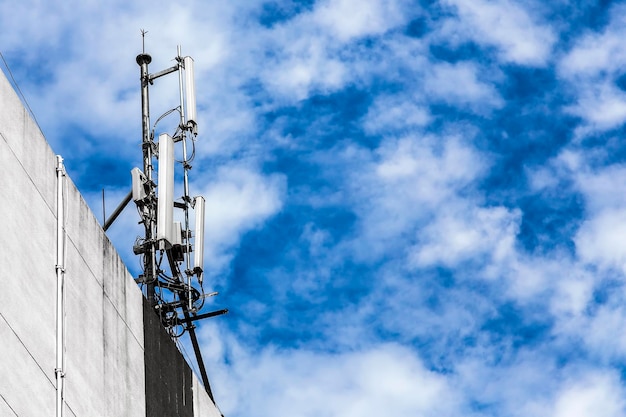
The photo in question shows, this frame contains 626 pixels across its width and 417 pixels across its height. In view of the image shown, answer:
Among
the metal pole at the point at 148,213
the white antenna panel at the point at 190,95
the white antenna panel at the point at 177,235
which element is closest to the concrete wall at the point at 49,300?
the metal pole at the point at 148,213

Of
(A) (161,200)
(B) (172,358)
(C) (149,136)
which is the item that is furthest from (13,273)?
(C) (149,136)

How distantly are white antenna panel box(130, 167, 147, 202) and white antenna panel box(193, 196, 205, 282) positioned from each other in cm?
229

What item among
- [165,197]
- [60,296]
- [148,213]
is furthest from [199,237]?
[60,296]

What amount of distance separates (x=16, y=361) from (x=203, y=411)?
10.9 meters

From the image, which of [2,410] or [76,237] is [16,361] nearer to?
[2,410]

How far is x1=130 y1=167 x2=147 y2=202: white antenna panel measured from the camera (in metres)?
29.5

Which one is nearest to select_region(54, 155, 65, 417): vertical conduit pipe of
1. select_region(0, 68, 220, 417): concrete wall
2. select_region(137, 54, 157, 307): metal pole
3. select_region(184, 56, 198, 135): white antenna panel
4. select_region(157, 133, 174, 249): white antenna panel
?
select_region(0, 68, 220, 417): concrete wall

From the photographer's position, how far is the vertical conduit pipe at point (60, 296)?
19297 mm

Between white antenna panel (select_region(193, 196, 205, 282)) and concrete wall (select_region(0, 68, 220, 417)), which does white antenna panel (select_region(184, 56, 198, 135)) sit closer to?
white antenna panel (select_region(193, 196, 205, 282))

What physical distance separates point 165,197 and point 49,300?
30.5 ft

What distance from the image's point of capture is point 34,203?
1972 centimetres

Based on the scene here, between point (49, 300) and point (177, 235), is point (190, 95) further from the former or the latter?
point (49, 300)

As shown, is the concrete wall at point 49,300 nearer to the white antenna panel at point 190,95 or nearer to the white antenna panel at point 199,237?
the white antenna panel at point 199,237

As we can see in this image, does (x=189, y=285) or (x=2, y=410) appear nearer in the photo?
(x=2, y=410)
